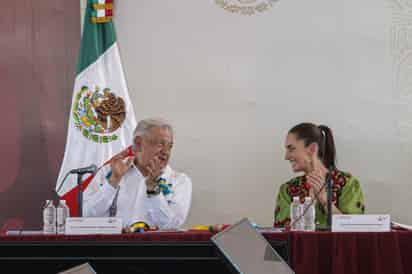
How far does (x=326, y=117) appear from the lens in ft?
14.7

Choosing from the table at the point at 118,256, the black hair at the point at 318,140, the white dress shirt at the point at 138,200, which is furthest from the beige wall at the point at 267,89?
the table at the point at 118,256

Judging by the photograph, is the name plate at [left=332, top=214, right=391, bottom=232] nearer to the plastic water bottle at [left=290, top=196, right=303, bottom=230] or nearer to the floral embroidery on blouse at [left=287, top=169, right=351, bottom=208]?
the plastic water bottle at [left=290, top=196, right=303, bottom=230]

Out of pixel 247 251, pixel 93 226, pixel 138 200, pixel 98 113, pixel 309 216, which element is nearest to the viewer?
pixel 247 251

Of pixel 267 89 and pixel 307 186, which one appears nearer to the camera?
pixel 307 186

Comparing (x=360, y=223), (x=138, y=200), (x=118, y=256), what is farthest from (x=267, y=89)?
(x=118, y=256)

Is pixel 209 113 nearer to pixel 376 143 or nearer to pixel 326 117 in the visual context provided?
pixel 326 117

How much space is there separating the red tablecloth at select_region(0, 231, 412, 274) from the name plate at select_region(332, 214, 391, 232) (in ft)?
0.15

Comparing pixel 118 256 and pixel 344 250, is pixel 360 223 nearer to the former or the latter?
pixel 344 250

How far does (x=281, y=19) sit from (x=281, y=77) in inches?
14.8

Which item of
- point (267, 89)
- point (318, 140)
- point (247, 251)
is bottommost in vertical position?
point (247, 251)

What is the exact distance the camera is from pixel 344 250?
2676 mm

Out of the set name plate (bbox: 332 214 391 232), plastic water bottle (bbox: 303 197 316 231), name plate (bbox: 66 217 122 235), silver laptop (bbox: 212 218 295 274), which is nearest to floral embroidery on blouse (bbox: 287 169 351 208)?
plastic water bottle (bbox: 303 197 316 231)

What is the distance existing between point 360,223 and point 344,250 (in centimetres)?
13

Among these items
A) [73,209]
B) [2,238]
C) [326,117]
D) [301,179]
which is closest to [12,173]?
[73,209]
